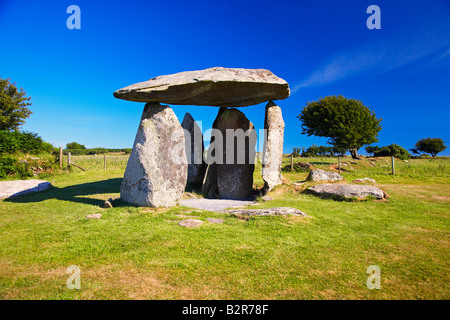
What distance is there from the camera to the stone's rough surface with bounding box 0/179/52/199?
10.1m

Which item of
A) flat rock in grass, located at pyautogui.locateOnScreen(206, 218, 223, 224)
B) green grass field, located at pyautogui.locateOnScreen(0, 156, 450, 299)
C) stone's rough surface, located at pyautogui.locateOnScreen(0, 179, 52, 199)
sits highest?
stone's rough surface, located at pyautogui.locateOnScreen(0, 179, 52, 199)

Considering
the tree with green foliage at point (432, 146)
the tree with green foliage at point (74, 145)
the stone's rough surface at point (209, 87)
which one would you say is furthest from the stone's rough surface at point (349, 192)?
the tree with green foliage at point (74, 145)

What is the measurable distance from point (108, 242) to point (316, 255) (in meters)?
4.10

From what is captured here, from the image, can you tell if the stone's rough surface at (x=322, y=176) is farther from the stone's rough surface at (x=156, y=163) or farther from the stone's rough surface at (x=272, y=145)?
the stone's rough surface at (x=156, y=163)

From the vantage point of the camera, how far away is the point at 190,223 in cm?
611

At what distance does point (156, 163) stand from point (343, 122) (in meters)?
26.3

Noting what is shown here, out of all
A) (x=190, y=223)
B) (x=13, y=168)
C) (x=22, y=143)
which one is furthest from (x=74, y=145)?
(x=190, y=223)

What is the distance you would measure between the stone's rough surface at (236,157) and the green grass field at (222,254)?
3948mm

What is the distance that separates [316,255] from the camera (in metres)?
4.43

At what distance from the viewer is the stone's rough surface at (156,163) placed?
25.5 feet

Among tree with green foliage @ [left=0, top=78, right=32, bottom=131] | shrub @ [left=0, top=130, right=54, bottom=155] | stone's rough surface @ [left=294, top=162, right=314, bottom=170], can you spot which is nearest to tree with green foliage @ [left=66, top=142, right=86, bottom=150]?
tree with green foliage @ [left=0, top=78, right=32, bottom=131]

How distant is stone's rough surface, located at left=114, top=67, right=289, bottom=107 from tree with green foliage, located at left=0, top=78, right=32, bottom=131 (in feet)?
87.6

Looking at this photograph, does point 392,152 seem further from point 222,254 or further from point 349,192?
point 222,254

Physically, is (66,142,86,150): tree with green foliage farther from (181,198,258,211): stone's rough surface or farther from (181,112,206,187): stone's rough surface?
(181,198,258,211): stone's rough surface
